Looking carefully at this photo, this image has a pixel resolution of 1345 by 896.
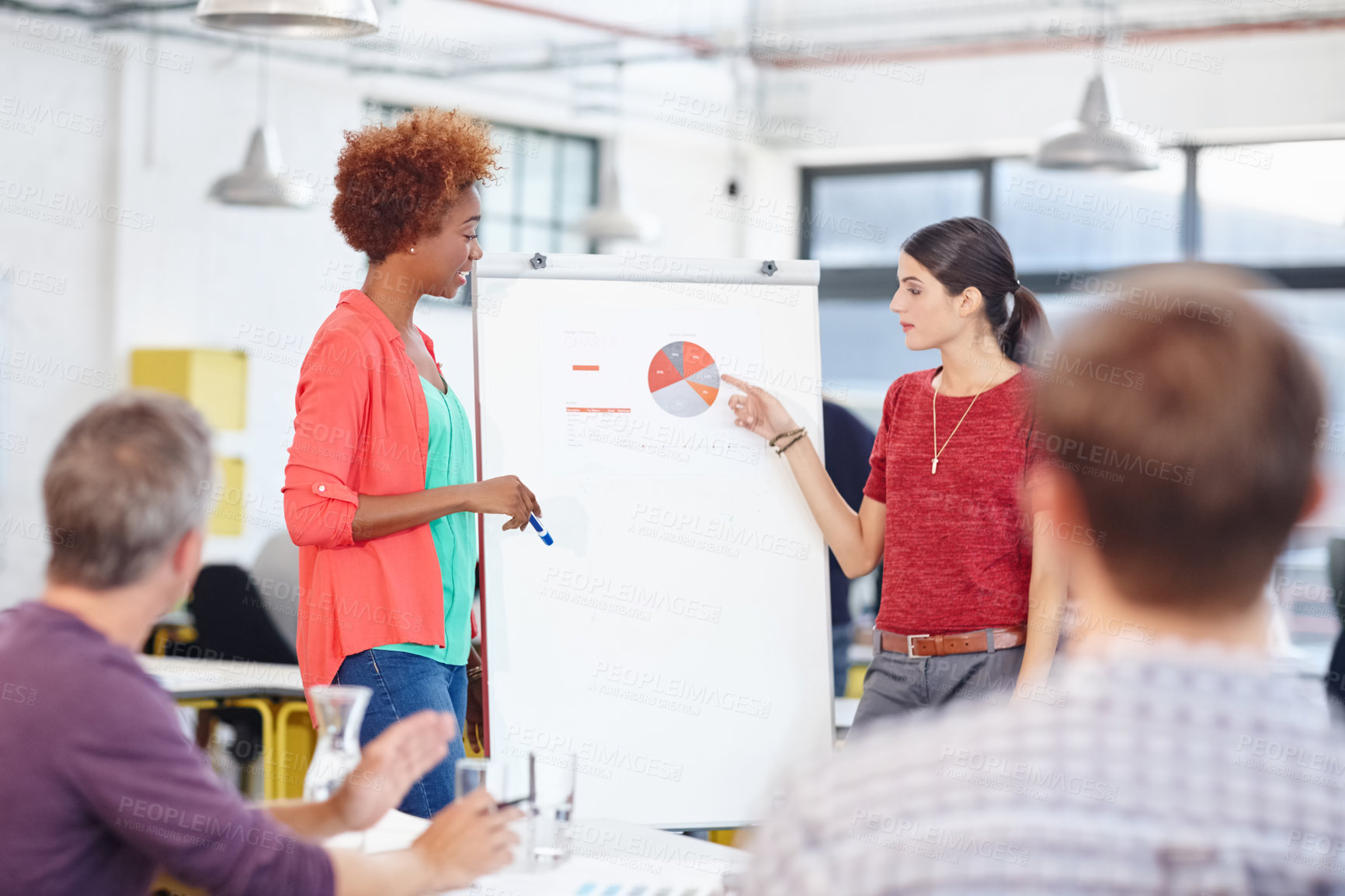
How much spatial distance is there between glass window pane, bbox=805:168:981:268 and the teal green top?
713 cm

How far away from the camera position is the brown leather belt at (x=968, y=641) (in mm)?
2346

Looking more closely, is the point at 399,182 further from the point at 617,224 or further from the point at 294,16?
the point at 617,224

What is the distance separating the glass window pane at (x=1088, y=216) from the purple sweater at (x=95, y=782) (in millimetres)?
7782

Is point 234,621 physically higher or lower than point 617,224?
lower

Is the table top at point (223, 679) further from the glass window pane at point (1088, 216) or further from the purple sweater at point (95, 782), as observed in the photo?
the glass window pane at point (1088, 216)

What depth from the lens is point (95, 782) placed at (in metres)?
1.19

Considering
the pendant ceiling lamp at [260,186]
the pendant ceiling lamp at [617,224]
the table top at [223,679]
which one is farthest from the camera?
the pendant ceiling lamp at [617,224]

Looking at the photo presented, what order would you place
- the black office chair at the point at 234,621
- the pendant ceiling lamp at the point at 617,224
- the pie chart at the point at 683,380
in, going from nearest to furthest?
the pie chart at the point at 683,380 → the black office chair at the point at 234,621 → the pendant ceiling lamp at the point at 617,224

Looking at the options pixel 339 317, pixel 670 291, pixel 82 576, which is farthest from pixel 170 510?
pixel 670 291

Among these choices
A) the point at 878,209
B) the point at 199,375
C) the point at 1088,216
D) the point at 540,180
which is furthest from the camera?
the point at 878,209

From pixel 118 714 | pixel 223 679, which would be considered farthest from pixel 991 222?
pixel 118 714

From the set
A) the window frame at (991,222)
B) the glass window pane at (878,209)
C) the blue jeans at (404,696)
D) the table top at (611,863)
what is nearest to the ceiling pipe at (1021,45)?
the window frame at (991,222)

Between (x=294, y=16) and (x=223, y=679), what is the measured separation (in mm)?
1971

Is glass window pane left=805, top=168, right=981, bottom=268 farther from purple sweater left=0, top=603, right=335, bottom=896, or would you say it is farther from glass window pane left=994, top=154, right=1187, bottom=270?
purple sweater left=0, top=603, right=335, bottom=896
